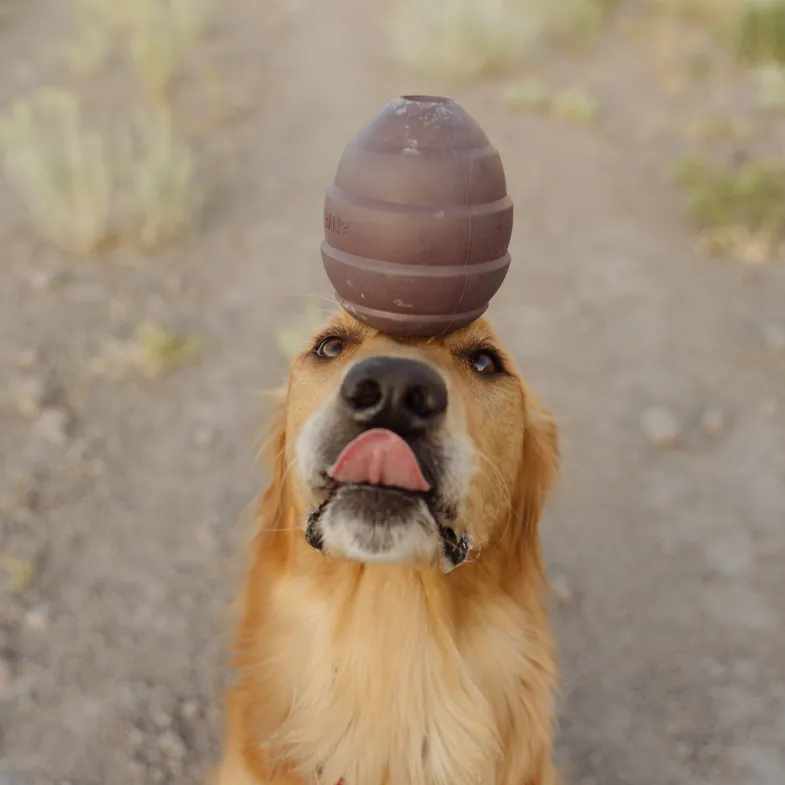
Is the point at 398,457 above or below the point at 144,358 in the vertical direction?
above

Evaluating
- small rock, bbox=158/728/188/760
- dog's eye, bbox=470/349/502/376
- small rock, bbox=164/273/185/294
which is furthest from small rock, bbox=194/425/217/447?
dog's eye, bbox=470/349/502/376

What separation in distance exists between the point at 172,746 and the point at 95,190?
4.30m

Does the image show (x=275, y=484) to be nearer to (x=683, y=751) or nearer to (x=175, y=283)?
(x=683, y=751)

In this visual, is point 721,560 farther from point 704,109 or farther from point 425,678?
point 704,109

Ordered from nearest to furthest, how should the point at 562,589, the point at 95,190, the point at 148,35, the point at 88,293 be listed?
the point at 562,589 < the point at 88,293 < the point at 95,190 < the point at 148,35

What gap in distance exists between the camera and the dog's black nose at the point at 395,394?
1746 millimetres

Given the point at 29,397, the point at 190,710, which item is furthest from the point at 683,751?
the point at 29,397

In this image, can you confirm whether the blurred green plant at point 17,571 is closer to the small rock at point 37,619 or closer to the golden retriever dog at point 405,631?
the small rock at point 37,619

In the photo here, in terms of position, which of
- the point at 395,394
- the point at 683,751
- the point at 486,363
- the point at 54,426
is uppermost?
the point at 395,394

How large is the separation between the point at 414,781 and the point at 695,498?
8.44ft

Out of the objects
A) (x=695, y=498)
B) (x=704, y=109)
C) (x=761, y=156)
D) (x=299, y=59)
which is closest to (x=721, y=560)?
(x=695, y=498)

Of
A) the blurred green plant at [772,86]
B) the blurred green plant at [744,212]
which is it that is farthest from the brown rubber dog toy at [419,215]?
the blurred green plant at [772,86]

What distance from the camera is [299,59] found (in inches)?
371

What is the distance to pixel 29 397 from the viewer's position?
4.43 meters
